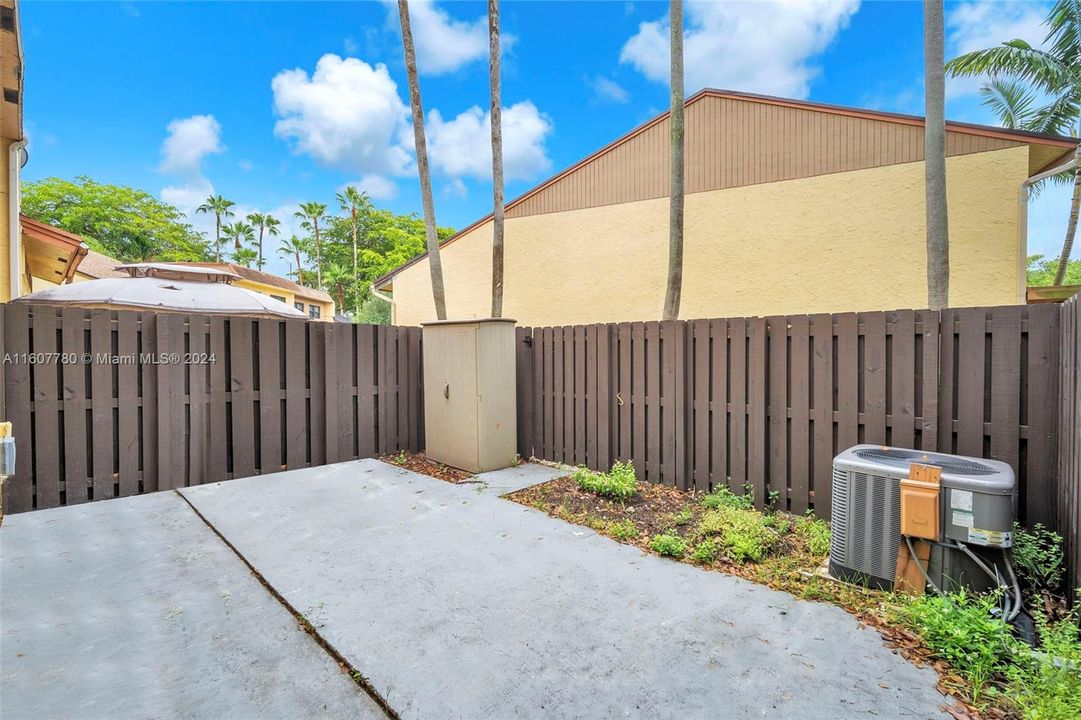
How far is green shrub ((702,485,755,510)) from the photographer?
3.81m

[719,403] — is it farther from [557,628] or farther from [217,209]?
[217,209]

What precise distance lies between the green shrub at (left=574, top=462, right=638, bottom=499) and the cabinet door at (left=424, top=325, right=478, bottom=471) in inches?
54.4

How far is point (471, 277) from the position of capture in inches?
512

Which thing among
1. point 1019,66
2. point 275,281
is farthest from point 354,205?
point 1019,66

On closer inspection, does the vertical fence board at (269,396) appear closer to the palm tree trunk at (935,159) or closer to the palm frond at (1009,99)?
the palm tree trunk at (935,159)

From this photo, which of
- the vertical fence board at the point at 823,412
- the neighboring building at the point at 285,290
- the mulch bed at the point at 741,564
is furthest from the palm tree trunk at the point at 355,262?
the vertical fence board at the point at 823,412

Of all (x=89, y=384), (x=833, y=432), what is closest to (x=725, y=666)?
(x=833, y=432)

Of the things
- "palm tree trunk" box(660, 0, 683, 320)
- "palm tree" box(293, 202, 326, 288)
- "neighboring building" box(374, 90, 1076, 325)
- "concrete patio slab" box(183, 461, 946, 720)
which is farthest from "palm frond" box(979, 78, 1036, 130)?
"palm tree" box(293, 202, 326, 288)

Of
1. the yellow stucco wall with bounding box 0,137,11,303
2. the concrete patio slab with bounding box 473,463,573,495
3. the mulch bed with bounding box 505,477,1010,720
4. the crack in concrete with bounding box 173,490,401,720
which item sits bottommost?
the concrete patio slab with bounding box 473,463,573,495

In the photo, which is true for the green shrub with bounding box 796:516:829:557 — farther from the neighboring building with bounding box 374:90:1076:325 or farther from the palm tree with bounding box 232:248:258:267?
the palm tree with bounding box 232:248:258:267

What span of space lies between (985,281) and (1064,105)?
34.9 ft

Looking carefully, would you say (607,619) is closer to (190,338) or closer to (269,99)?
(190,338)

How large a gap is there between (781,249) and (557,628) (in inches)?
357

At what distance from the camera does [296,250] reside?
39.7 meters
